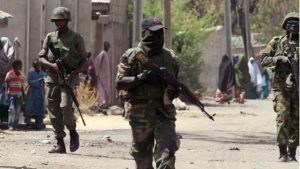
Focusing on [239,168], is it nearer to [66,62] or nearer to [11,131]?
[66,62]

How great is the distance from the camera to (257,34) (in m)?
60.7

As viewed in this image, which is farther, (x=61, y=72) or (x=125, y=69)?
(x=61, y=72)

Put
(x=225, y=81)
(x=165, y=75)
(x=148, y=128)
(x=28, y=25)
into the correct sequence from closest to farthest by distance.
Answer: (x=165, y=75) → (x=148, y=128) → (x=28, y=25) → (x=225, y=81)

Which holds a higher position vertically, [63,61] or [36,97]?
[63,61]

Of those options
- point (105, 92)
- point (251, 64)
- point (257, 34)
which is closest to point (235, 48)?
point (257, 34)

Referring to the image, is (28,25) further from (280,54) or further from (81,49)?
(280,54)

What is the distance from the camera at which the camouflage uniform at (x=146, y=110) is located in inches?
287

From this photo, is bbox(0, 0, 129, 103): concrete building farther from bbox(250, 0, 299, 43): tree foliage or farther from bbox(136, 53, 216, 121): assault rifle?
bbox(250, 0, 299, 43): tree foliage

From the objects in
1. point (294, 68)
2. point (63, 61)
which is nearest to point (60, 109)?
point (63, 61)

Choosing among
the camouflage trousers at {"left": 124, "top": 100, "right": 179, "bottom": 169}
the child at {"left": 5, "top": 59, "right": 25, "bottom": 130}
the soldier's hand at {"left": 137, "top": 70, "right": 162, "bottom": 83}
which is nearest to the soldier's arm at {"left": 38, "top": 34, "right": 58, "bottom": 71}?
the camouflage trousers at {"left": 124, "top": 100, "right": 179, "bottom": 169}

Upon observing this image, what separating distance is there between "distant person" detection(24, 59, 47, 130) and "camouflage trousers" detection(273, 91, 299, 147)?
19.9 feet

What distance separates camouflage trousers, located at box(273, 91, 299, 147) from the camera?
10.3 metres

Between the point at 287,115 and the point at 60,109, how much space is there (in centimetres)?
276

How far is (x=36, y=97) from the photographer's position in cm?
1570
